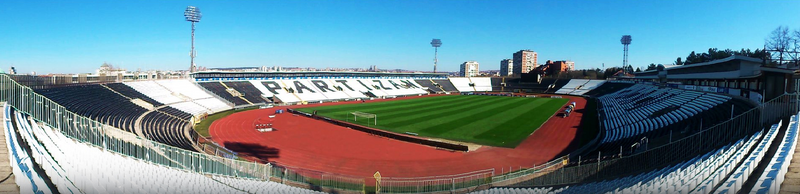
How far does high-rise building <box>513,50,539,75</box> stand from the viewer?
185625 millimetres

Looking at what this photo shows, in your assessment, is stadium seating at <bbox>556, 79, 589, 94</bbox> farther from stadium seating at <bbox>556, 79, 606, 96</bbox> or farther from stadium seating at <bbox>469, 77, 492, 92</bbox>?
stadium seating at <bbox>469, 77, 492, 92</bbox>

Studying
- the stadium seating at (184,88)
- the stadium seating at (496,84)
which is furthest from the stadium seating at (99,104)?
the stadium seating at (496,84)

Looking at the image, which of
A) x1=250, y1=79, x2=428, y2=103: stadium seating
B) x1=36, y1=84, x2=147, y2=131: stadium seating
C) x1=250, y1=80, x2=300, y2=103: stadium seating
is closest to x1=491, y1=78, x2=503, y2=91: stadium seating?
x1=250, y1=79, x2=428, y2=103: stadium seating

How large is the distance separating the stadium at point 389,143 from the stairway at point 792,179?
232 mm

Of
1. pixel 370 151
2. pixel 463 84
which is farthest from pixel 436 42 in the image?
pixel 370 151

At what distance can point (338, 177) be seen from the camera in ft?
48.6

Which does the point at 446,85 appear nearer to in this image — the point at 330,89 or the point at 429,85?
the point at 429,85

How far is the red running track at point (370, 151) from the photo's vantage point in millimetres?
18281

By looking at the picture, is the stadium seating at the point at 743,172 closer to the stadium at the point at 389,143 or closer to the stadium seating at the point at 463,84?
the stadium at the point at 389,143

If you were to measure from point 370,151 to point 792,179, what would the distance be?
1762 cm

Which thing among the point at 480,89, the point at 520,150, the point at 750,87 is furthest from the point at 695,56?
the point at 520,150

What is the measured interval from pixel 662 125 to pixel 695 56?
3161 inches

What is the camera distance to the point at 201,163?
13.4m

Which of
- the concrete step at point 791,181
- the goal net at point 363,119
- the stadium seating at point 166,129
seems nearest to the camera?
the concrete step at point 791,181
